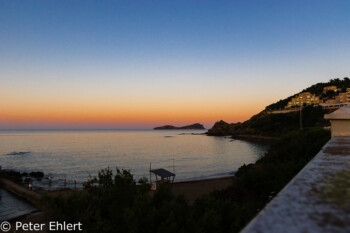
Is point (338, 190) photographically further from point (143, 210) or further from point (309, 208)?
point (143, 210)

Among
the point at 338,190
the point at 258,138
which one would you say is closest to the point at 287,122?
the point at 258,138

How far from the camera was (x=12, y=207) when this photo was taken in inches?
737

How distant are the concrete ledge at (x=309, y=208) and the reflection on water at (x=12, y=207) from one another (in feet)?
→ 67.5

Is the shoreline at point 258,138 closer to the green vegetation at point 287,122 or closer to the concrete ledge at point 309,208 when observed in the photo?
the green vegetation at point 287,122

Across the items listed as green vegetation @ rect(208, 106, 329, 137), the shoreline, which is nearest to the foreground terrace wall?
green vegetation @ rect(208, 106, 329, 137)

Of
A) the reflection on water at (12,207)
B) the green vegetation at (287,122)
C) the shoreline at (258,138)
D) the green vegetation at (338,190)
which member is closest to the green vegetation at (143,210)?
the green vegetation at (338,190)

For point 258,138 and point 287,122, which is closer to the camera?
point 287,122

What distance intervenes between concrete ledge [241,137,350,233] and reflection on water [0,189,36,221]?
811 inches

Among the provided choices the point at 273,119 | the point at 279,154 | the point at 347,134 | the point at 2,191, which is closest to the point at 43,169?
the point at 2,191

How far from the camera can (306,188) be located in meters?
1.24

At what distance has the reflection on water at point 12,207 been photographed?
1703 cm

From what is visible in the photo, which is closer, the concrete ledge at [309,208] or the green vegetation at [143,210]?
the concrete ledge at [309,208]

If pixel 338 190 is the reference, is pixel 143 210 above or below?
Answer: below

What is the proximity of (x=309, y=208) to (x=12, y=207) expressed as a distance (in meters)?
23.5
